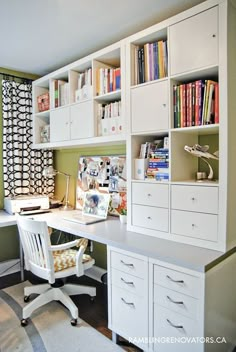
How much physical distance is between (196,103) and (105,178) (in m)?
1.28

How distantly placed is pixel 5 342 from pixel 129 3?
2468 mm

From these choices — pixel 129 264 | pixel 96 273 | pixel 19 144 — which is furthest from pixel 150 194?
pixel 19 144

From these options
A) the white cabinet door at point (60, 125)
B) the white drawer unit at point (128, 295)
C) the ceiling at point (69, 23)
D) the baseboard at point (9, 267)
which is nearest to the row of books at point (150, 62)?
the ceiling at point (69, 23)

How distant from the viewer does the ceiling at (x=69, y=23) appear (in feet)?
5.96

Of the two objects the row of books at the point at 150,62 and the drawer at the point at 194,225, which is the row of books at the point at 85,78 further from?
the drawer at the point at 194,225

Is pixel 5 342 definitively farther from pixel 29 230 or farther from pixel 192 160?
pixel 192 160

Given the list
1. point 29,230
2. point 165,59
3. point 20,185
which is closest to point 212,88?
point 165,59

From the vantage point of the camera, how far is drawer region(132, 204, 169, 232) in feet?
6.03

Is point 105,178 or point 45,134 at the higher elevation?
point 45,134

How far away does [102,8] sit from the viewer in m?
1.86

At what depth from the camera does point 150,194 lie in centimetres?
191

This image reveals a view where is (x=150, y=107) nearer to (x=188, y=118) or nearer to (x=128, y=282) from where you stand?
(x=188, y=118)

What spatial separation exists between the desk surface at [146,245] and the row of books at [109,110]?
0.93m

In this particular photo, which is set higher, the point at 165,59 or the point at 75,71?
the point at 75,71
